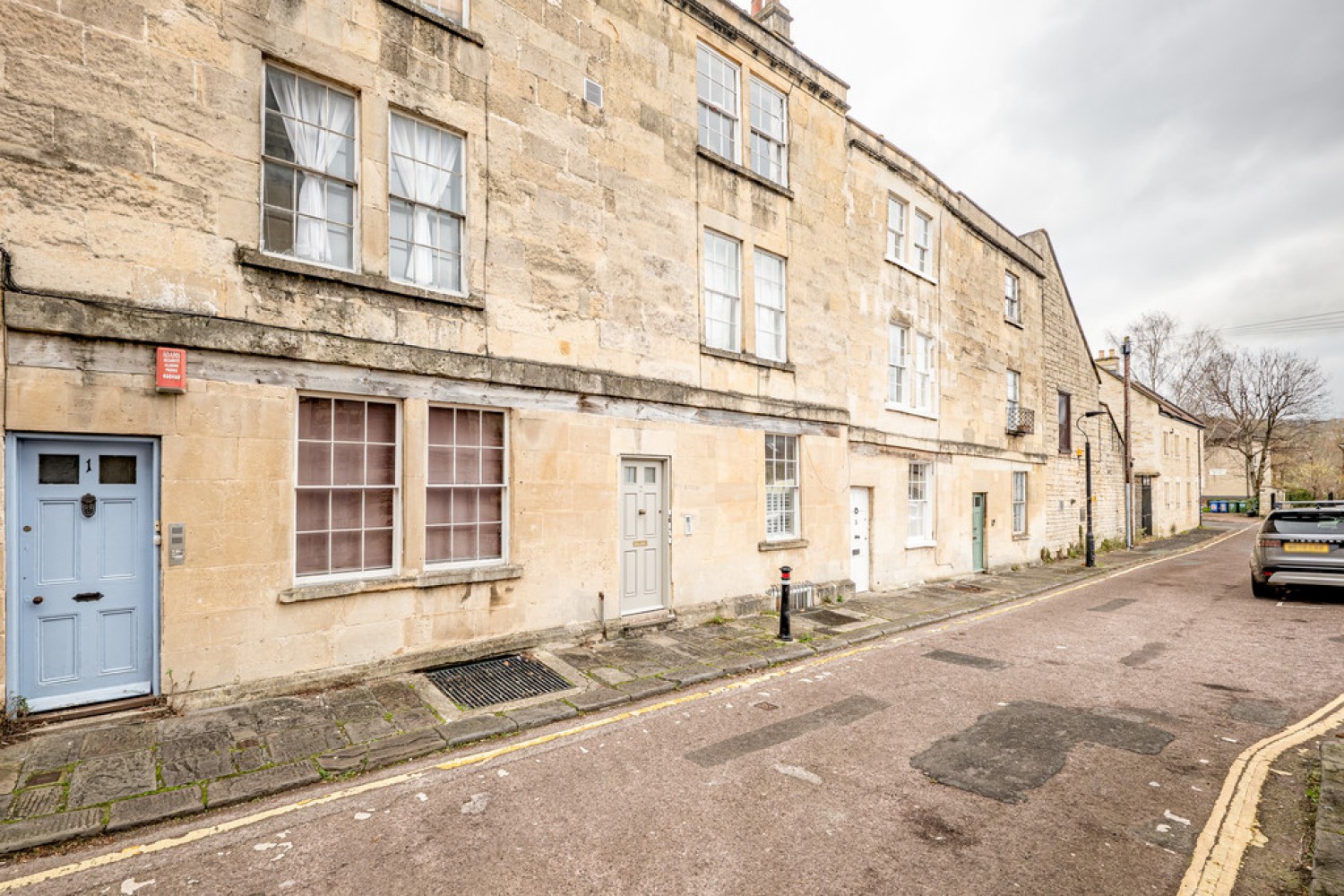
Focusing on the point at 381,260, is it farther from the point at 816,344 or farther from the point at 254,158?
the point at 816,344

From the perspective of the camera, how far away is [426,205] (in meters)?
7.94

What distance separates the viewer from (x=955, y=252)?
17906 millimetres

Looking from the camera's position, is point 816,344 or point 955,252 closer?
point 816,344

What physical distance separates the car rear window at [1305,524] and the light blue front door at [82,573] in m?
18.7

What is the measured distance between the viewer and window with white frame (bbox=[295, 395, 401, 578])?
705 cm

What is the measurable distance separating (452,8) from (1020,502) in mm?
19993

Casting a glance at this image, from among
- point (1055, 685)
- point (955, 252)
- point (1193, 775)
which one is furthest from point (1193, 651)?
point (955, 252)

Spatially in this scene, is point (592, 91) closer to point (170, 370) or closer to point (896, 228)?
point (170, 370)

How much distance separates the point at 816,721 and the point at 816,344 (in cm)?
822

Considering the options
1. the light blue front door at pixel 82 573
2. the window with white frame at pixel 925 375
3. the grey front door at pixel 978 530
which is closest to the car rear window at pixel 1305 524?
the grey front door at pixel 978 530

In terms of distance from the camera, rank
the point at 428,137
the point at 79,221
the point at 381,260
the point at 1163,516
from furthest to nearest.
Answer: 1. the point at 1163,516
2. the point at 428,137
3. the point at 381,260
4. the point at 79,221

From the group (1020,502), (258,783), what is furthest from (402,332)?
(1020,502)

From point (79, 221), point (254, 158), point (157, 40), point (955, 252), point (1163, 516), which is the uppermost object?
point (955, 252)

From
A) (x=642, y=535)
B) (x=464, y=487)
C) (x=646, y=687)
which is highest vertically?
(x=464, y=487)
